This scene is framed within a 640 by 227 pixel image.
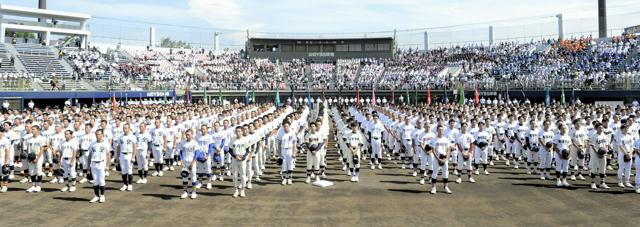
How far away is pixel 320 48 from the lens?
78938 mm

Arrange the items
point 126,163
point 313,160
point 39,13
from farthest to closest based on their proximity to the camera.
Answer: point 39,13
point 313,160
point 126,163

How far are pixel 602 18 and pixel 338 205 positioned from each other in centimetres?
6753

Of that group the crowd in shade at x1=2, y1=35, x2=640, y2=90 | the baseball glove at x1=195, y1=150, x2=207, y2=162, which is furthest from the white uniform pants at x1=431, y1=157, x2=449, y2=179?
the crowd in shade at x1=2, y1=35, x2=640, y2=90

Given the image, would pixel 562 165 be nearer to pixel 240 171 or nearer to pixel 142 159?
pixel 240 171

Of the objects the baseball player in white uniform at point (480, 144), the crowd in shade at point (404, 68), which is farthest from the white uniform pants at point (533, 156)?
the crowd in shade at point (404, 68)

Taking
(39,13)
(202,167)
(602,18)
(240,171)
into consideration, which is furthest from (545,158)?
(602,18)

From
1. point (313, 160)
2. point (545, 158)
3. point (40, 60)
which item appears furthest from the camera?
point (40, 60)

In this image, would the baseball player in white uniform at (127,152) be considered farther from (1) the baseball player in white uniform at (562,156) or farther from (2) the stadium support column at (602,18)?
(2) the stadium support column at (602,18)

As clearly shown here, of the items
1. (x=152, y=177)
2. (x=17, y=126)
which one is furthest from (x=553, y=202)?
(x=17, y=126)

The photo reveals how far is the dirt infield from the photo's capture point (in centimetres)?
1185

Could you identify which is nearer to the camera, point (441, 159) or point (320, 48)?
point (441, 159)

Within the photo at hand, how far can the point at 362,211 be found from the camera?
12852mm

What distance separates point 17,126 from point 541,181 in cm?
1801

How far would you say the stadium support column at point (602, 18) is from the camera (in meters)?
67.6
